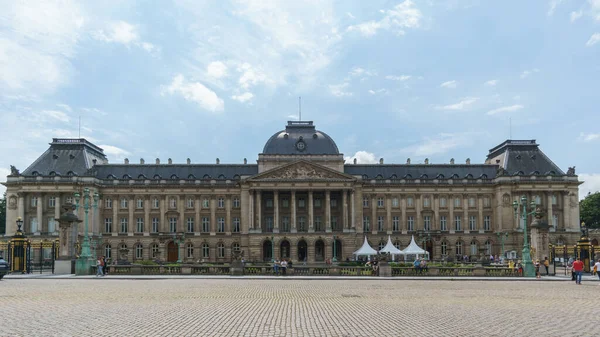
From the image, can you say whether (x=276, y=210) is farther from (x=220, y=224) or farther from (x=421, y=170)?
(x=421, y=170)

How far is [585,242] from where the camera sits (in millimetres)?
50469

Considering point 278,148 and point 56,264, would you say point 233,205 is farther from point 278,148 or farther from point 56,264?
point 56,264

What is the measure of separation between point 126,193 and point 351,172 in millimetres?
34356

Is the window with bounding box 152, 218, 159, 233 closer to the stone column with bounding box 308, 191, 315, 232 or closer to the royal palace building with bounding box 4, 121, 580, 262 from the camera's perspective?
the royal palace building with bounding box 4, 121, 580, 262

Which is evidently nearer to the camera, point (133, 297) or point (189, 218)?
point (133, 297)

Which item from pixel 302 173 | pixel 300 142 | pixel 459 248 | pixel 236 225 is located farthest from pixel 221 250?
pixel 459 248

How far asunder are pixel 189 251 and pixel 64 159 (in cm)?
2301

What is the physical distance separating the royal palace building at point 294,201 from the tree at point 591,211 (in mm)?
24168

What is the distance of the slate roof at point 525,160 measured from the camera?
9475cm

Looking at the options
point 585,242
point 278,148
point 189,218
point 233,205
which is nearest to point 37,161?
point 189,218

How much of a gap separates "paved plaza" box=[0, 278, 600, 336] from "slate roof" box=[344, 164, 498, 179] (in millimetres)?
66773

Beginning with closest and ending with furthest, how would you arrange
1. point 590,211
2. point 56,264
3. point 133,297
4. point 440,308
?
point 440,308, point 133,297, point 56,264, point 590,211

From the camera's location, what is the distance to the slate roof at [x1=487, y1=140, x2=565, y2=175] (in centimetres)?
9475

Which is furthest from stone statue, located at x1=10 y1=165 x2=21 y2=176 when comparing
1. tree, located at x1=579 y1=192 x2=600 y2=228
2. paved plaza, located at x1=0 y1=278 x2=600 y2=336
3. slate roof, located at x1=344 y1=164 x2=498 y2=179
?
tree, located at x1=579 y1=192 x2=600 y2=228
